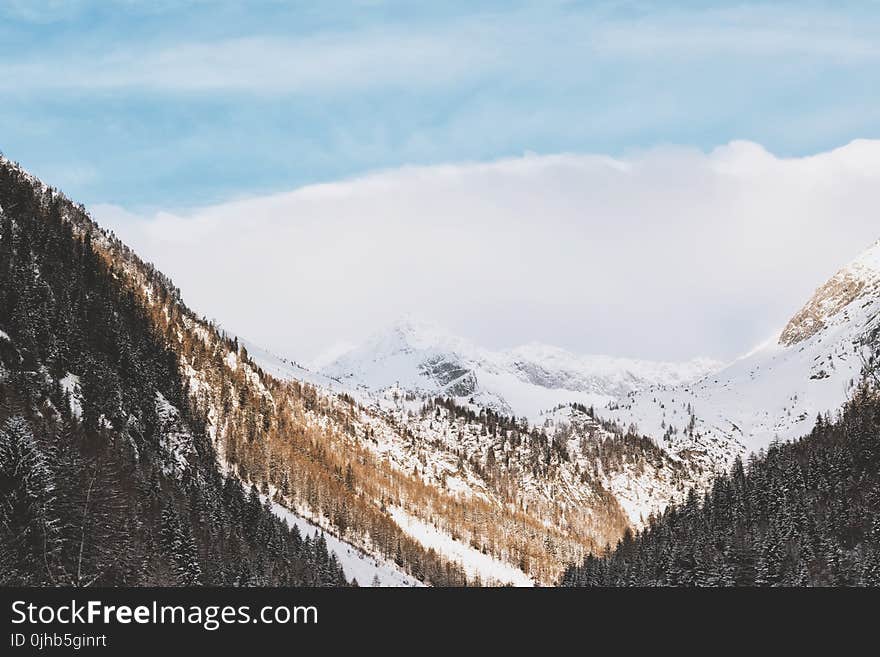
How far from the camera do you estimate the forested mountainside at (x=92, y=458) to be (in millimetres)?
67125

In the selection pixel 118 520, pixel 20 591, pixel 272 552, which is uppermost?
pixel 272 552

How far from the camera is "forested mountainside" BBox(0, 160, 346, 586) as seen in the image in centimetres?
6712

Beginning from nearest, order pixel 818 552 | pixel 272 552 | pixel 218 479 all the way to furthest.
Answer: pixel 818 552
pixel 272 552
pixel 218 479

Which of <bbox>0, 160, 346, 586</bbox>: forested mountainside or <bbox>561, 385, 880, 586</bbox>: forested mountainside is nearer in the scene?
<bbox>0, 160, 346, 586</bbox>: forested mountainside

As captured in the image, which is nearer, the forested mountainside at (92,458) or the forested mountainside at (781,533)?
the forested mountainside at (92,458)

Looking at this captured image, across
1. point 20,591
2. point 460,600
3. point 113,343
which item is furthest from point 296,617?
point 113,343

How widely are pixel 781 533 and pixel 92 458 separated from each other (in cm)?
10910

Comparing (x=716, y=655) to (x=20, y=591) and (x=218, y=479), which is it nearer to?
(x=20, y=591)

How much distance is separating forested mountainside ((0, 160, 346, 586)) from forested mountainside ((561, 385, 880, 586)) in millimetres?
63439

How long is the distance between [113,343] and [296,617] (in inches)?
5938

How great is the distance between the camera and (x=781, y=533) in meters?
144

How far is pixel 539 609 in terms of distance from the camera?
92.4 feet

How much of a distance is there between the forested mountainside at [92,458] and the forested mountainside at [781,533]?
63.4 meters

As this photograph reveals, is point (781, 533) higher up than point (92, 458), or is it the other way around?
point (92, 458)
